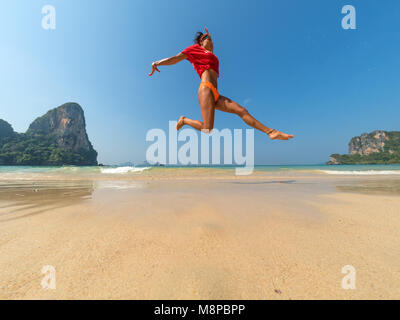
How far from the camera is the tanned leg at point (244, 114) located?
2686 millimetres

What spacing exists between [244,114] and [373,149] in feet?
219

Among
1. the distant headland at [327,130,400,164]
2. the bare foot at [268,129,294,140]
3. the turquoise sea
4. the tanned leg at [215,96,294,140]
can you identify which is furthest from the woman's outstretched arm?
the distant headland at [327,130,400,164]

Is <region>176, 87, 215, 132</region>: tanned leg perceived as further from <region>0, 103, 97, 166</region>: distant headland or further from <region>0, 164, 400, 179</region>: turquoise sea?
<region>0, 103, 97, 166</region>: distant headland

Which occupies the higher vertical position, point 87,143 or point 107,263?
point 87,143

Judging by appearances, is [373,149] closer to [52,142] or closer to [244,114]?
[244,114]

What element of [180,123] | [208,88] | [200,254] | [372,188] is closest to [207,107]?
[208,88]

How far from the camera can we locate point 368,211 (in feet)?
5.90

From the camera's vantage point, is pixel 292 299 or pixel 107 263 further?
pixel 107 263

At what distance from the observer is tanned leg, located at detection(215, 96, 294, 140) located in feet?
8.81

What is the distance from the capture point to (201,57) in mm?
2668

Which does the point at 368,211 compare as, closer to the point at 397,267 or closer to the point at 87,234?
the point at 397,267

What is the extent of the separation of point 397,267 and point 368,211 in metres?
1.36

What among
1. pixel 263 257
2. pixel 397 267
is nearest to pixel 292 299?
pixel 263 257
